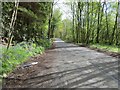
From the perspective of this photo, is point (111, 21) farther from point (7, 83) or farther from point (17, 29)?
point (7, 83)

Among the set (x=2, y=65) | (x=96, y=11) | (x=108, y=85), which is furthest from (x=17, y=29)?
(x=96, y=11)

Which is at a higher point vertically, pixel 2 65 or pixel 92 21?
pixel 92 21

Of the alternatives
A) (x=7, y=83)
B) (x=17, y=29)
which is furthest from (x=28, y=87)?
(x=17, y=29)

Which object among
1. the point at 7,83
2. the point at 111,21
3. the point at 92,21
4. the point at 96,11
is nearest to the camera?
the point at 7,83

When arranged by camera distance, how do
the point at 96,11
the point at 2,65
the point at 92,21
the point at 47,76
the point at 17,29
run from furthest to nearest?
the point at 92,21, the point at 96,11, the point at 17,29, the point at 2,65, the point at 47,76

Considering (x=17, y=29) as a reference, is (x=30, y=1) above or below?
above

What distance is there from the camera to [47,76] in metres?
7.77

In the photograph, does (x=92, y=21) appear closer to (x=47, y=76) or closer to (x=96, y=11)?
(x=96, y=11)

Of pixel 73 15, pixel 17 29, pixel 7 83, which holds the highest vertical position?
pixel 73 15

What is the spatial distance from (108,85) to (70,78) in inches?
58.7

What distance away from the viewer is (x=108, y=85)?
6277 millimetres

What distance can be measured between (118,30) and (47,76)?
35.6 m

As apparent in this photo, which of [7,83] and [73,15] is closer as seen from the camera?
[7,83]

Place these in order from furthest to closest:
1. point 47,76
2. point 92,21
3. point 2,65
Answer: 1. point 92,21
2. point 2,65
3. point 47,76
